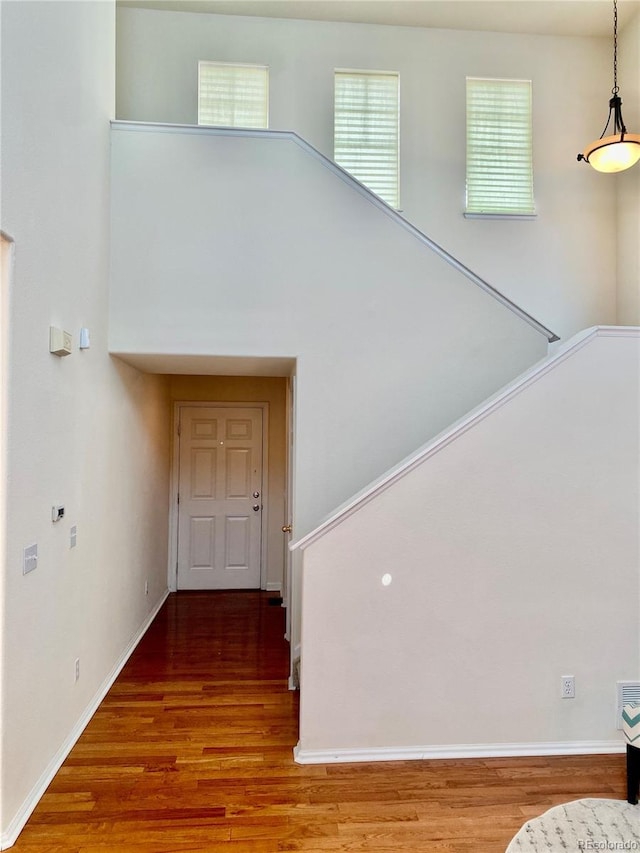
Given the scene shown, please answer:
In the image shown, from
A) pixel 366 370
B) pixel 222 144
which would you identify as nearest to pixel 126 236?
pixel 222 144

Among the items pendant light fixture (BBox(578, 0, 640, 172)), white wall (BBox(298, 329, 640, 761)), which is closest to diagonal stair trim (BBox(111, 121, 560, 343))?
white wall (BBox(298, 329, 640, 761))

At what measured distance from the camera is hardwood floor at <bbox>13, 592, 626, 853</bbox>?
2.02 m

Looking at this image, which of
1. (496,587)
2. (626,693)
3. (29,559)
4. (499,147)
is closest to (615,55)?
(499,147)

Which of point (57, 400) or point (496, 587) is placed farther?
point (496, 587)

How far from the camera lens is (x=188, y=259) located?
3217 mm

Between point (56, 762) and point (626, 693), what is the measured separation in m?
2.83

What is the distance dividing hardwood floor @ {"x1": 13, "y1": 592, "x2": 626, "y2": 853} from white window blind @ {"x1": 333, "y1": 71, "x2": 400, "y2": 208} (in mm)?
4425

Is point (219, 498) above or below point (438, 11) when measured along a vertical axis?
below

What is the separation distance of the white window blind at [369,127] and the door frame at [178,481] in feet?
8.49

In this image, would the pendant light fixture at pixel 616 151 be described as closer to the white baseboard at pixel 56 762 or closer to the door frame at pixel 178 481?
the door frame at pixel 178 481

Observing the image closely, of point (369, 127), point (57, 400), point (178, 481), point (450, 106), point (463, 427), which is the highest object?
Answer: point (450, 106)

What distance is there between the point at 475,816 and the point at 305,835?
2.35 ft

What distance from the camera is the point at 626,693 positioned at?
104 inches

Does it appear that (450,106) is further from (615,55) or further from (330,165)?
(330,165)
